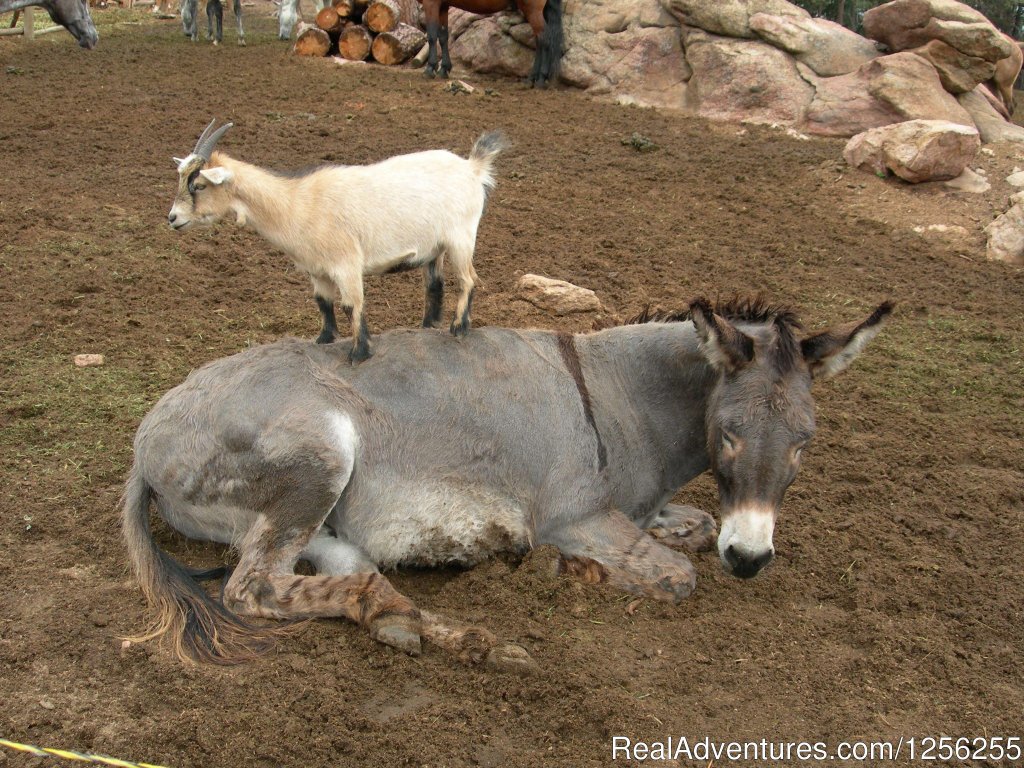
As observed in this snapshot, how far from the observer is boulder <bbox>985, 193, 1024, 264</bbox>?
→ 8258mm

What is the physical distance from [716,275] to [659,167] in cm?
297

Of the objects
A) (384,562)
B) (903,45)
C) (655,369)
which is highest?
(903,45)

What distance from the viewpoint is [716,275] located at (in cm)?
748

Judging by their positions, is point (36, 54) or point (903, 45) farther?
point (36, 54)

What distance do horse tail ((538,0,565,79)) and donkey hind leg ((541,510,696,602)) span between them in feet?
35.5

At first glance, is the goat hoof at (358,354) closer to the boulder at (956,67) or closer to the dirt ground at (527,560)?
the dirt ground at (527,560)

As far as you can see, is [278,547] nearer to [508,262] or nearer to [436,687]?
[436,687]

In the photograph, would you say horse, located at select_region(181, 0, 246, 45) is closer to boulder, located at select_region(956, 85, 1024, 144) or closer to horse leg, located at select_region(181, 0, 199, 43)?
horse leg, located at select_region(181, 0, 199, 43)

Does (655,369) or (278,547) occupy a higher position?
(655,369)

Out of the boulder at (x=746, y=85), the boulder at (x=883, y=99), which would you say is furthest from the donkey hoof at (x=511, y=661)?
the boulder at (x=746, y=85)

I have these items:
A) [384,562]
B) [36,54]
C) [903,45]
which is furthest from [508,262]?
[36,54]

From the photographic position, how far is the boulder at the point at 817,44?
12641 millimetres

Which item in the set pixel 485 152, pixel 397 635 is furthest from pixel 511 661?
pixel 485 152

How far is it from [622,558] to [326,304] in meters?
1.80
